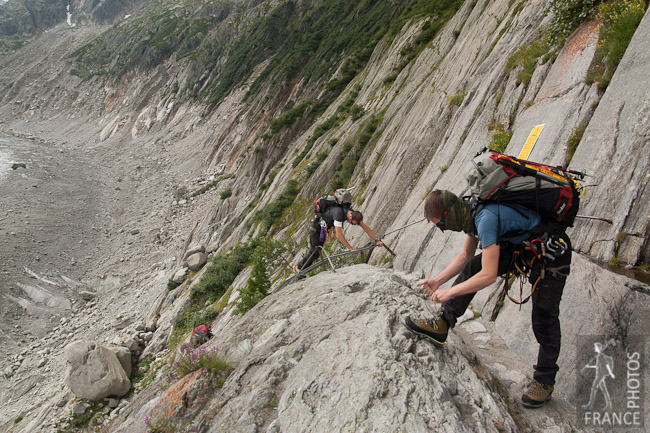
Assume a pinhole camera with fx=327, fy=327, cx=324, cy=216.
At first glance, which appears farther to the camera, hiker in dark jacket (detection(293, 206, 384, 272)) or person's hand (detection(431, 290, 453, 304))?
hiker in dark jacket (detection(293, 206, 384, 272))

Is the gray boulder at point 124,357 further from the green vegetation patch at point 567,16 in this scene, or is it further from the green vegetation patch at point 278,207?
the green vegetation patch at point 567,16

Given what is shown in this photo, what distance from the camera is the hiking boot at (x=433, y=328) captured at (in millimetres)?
4031

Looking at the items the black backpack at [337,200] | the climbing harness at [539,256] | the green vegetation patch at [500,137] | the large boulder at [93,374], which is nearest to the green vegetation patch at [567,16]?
the green vegetation patch at [500,137]

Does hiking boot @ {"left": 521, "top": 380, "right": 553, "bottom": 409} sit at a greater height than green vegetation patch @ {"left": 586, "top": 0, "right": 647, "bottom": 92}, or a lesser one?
lesser

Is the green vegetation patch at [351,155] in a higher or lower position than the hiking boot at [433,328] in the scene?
higher

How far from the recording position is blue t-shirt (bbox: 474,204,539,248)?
3.24 metres

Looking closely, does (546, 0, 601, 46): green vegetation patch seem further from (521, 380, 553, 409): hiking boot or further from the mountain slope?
(521, 380, 553, 409): hiking boot

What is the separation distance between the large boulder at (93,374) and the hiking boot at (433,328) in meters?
12.0

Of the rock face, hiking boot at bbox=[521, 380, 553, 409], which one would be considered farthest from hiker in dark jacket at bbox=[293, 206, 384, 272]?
hiking boot at bbox=[521, 380, 553, 409]

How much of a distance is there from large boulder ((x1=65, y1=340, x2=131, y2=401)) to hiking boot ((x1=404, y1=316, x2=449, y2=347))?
39.3ft

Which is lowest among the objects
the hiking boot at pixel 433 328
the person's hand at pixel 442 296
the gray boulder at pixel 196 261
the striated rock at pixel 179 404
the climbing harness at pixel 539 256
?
the gray boulder at pixel 196 261

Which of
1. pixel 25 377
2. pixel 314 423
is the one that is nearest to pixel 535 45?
pixel 314 423

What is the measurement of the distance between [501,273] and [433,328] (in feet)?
3.44

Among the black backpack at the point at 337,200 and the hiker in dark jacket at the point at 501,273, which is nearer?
the hiker in dark jacket at the point at 501,273
